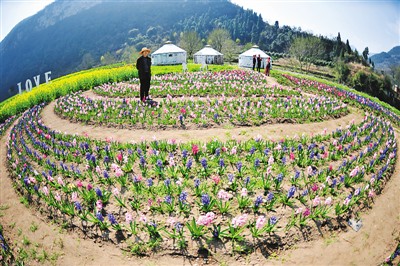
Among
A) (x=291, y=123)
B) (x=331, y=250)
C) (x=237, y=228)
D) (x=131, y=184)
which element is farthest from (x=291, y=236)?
(x=291, y=123)

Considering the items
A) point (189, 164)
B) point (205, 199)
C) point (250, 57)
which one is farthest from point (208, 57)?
point (205, 199)

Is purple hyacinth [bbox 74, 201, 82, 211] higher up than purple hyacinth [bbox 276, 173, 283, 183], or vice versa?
purple hyacinth [bbox 276, 173, 283, 183]

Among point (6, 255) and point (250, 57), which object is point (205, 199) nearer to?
point (6, 255)

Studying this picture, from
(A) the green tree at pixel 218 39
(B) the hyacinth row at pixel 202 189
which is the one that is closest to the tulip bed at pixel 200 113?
(B) the hyacinth row at pixel 202 189

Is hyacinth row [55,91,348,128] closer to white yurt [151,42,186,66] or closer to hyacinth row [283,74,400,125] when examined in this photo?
hyacinth row [283,74,400,125]

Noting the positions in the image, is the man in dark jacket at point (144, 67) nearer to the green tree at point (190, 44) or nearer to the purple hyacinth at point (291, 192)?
the purple hyacinth at point (291, 192)

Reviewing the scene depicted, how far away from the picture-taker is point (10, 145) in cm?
986

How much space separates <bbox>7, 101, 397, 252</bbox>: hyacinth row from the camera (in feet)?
16.2

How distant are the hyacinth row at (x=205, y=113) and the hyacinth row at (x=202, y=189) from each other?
242 centimetres

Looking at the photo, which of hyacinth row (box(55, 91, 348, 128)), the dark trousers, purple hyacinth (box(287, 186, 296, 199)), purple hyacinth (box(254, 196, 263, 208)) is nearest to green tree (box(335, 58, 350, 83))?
hyacinth row (box(55, 91, 348, 128))

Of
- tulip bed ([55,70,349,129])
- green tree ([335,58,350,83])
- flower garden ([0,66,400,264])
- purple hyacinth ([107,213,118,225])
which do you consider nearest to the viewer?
flower garden ([0,66,400,264])

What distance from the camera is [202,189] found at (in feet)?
19.3

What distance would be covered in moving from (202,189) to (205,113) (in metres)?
5.75

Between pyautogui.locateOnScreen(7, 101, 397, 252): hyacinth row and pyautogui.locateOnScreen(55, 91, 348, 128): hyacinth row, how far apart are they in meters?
2.42
